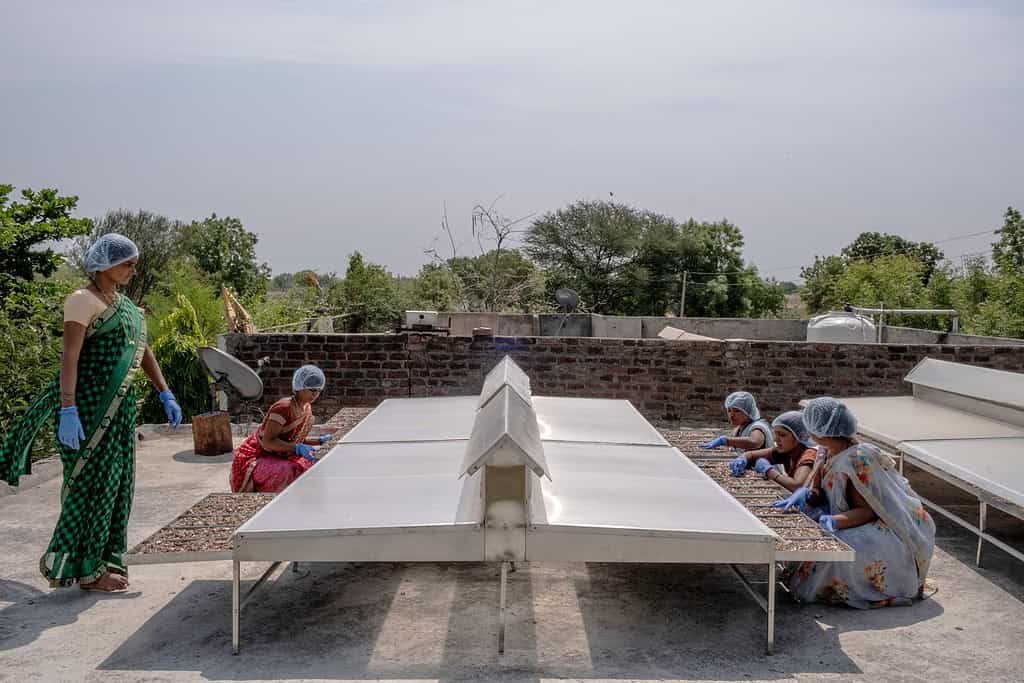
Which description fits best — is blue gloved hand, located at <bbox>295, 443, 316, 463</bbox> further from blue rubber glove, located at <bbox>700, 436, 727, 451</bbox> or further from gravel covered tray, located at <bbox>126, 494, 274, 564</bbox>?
blue rubber glove, located at <bbox>700, 436, 727, 451</bbox>

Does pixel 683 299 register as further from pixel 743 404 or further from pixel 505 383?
pixel 505 383

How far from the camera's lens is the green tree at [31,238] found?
797cm

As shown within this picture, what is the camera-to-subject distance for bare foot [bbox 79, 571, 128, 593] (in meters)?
4.20

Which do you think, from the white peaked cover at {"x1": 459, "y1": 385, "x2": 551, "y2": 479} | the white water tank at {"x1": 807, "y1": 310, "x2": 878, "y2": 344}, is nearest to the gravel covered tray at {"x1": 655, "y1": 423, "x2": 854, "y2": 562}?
the white peaked cover at {"x1": 459, "y1": 385, "x2": 551, "y2": 479}

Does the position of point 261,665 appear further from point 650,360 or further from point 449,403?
point 650,360

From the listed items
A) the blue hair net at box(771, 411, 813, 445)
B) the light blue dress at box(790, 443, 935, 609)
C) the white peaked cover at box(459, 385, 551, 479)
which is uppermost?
the white peaked cover at box(459, 385, 551, 479)

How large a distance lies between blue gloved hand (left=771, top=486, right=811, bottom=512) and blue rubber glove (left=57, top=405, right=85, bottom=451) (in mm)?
3222

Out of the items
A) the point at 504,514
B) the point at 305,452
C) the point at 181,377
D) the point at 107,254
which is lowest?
the point at 181,377

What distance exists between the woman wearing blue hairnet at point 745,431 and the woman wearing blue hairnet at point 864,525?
1.17 m

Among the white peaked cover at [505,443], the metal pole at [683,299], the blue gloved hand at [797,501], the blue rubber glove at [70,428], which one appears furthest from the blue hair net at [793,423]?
the metal pole at [683,299]

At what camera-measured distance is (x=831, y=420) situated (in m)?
4.04

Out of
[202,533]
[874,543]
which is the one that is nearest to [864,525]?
[874,543]

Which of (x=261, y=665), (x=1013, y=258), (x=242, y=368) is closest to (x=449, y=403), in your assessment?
(x=242, y=368)

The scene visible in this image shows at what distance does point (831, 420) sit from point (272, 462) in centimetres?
299
